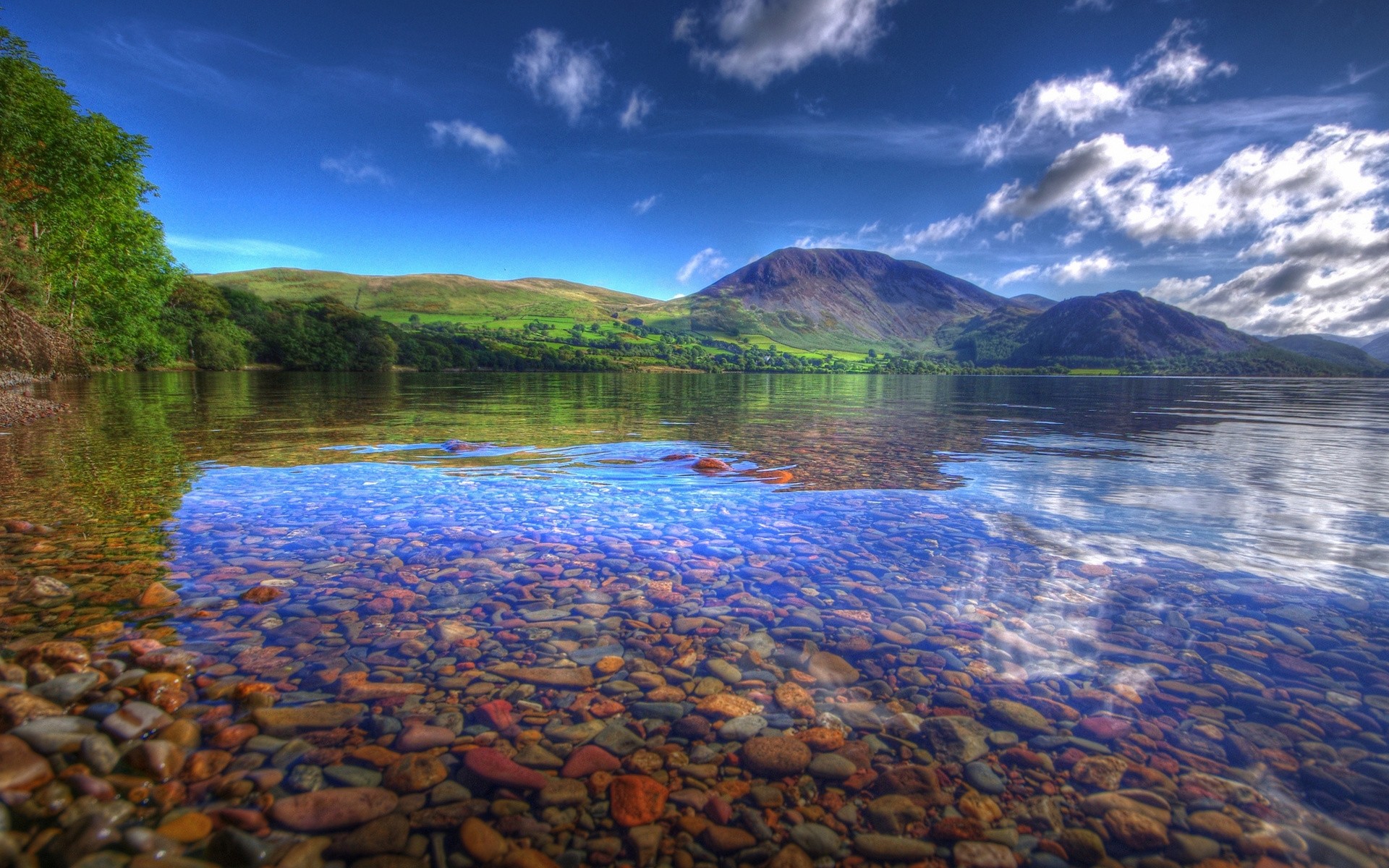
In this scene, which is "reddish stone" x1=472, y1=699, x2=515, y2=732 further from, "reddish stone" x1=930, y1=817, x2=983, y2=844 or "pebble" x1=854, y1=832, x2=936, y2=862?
"reddish stone" x1=930, y1=817, x2=983, y2=844

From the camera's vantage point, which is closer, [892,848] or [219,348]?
[892,848]

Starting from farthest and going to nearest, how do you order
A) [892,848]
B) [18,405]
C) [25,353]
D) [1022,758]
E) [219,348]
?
[219,348]
[18,405]
[25,353]
[1022,758]
[892,848]

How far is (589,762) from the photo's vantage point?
436 centimetres

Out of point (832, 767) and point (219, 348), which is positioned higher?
point (219, 348)

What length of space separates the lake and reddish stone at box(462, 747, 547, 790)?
0.04 meters

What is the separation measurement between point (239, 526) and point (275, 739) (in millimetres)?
7290

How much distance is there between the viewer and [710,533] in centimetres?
1043

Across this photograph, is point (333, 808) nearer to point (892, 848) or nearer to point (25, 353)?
point (892, 848)

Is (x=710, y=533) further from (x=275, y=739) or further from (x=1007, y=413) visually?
(x=1007, y=413)

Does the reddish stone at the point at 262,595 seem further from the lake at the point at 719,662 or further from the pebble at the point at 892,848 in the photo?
the pebble at the point at 892,848

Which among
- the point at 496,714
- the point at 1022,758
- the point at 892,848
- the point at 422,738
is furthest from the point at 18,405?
the point at 1022,758

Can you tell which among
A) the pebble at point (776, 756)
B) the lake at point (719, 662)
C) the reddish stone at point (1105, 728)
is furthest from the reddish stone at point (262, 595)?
the reddish stone at point (1105, 728)

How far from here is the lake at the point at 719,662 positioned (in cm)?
386

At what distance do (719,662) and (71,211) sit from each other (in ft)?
223
